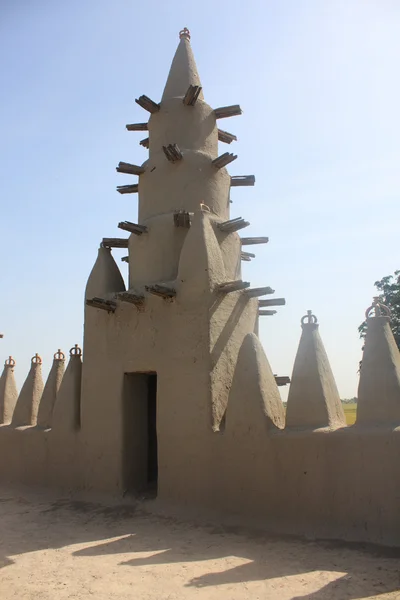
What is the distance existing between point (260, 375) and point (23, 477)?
636 centimetres

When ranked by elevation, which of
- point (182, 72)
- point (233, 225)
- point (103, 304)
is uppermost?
point (182, 72)

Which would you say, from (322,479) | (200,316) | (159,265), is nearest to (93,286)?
(159,265)

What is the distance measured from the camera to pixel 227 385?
8.98m

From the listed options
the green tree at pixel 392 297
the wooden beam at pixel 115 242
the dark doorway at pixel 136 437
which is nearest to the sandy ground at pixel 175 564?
the dark doorway at pixel 136 437

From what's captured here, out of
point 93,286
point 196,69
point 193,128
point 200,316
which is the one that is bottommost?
point 200,316

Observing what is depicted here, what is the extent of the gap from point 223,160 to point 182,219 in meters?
1.60

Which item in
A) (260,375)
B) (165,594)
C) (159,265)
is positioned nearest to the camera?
(165,594)

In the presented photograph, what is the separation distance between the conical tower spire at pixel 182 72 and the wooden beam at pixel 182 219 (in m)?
3.18

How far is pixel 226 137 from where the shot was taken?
1220 centimetres

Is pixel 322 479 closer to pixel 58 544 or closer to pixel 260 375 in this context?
pixel 260 375

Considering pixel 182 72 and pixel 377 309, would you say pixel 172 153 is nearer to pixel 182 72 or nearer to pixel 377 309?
pixel 182 72

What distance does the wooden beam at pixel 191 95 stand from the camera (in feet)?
35.4

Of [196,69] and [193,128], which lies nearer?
[193,128]

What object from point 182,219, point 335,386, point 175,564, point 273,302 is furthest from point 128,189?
point 175,564
